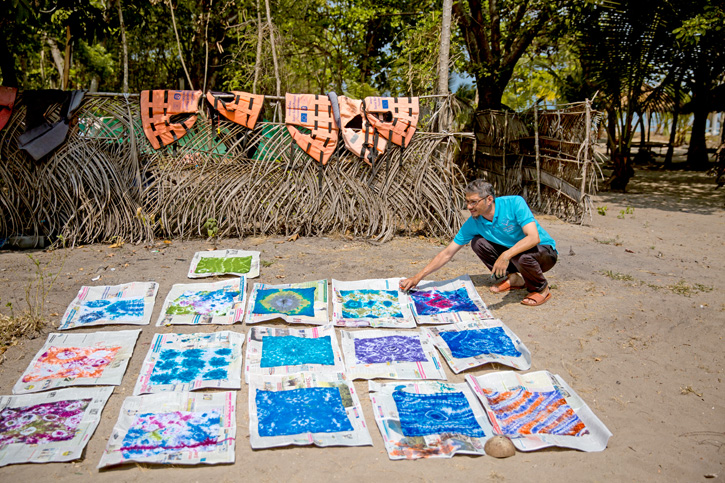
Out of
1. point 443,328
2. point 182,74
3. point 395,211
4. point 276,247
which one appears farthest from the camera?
point 182,74

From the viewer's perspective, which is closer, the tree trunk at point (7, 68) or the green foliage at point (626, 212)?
the tree trunk at point (7, 68)

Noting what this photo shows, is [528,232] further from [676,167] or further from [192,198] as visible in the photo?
[676,167]

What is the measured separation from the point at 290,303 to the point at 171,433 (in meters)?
1.49

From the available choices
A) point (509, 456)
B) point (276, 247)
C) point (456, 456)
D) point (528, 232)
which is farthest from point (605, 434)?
point (276, 247)

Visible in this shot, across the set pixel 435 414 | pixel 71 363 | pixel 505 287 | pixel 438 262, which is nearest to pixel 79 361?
pixel 71 363

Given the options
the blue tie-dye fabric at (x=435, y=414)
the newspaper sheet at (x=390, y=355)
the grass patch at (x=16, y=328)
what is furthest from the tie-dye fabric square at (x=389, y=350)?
the grass patch at (x=16, y=328)

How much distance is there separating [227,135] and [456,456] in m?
4.00

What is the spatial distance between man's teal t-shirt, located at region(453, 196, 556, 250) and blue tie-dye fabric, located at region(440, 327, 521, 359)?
68 cm

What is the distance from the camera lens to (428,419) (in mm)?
2463

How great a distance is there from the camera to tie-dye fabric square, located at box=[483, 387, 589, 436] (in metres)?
2.39

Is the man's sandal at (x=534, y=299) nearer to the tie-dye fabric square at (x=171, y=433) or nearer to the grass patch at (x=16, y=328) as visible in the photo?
the tie-dye fabric square at (x=171, y=433)

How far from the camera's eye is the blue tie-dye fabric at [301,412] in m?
2.36

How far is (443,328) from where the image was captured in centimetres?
340

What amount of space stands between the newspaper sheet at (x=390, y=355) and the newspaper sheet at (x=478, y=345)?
0.09 metres
